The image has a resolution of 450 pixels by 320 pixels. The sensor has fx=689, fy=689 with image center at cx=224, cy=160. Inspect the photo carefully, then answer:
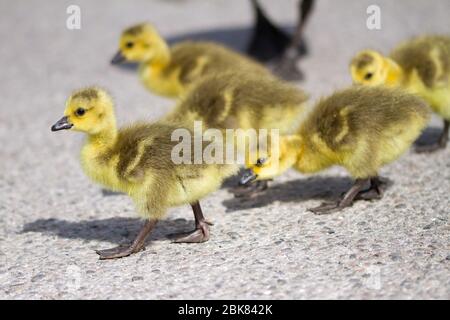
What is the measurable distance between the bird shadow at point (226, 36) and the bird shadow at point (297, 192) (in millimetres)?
3014

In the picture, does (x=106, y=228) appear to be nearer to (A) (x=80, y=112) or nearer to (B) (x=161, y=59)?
(A) (x=80, y=112)

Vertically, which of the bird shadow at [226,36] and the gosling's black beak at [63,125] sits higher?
the gosling's black beak at [63,125]

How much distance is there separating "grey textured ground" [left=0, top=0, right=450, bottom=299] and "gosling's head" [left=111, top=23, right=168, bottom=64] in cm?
78

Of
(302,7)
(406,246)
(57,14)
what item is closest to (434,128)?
(302,7)

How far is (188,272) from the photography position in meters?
2.72

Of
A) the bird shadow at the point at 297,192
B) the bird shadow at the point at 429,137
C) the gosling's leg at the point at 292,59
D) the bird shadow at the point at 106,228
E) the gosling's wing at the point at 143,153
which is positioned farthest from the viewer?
the gosling's leg at the point at 292,59

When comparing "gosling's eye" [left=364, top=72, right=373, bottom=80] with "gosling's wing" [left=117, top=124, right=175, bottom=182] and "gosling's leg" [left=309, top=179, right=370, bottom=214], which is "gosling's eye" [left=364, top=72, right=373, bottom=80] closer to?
"gosling's leg" [left=309, top=179, right=370, bottom=214]

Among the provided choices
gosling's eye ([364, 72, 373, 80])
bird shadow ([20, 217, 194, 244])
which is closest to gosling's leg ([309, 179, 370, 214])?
bird shadow ([20, 217, 194, 244])

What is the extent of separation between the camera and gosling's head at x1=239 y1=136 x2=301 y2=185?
3232mm

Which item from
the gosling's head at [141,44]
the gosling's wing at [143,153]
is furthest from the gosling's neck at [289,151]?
the gosling's head at [141,44]

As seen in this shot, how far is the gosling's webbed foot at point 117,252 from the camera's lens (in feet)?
9.57

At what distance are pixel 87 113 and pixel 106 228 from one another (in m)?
0.74

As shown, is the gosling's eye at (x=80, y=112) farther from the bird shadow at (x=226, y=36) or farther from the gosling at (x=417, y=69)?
the bird shadow at (x=226, y=36)
